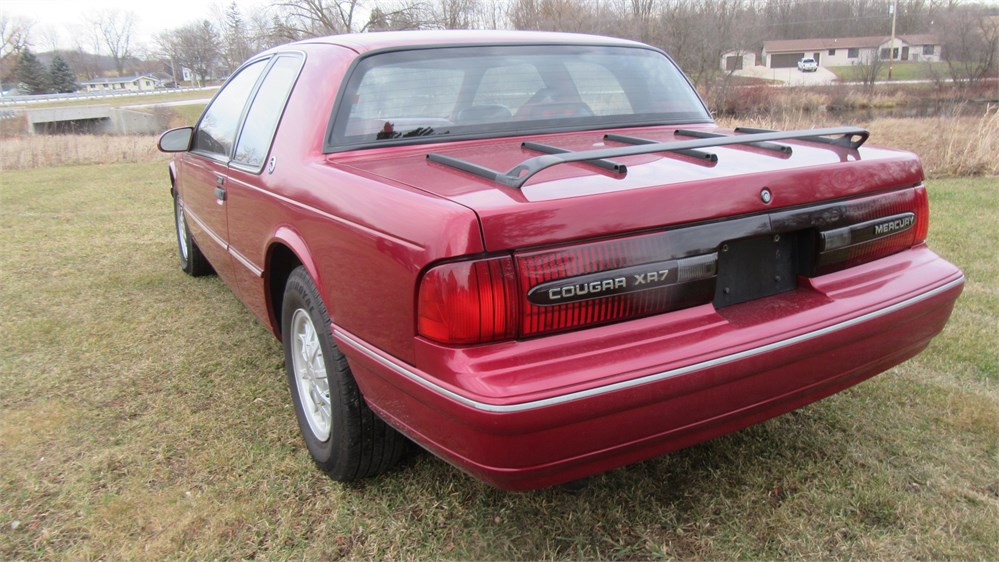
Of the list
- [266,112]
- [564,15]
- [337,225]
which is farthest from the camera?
[564,15]

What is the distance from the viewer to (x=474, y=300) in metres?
1.72

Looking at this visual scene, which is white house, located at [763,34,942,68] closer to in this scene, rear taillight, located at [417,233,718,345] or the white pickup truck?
the white pickup truck

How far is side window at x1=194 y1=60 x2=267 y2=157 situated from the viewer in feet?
11.7

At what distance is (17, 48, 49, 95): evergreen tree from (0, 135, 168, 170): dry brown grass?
6736cm

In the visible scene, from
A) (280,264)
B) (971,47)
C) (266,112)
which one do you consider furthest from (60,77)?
(280,264)

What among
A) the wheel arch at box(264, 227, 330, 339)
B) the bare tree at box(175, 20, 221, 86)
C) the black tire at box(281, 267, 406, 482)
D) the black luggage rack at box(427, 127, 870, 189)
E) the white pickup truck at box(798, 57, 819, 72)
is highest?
the bare tree at box(175, 20, 221, 86)

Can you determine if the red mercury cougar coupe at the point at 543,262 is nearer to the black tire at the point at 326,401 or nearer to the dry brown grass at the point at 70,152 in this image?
the black tire at the point at 326,401

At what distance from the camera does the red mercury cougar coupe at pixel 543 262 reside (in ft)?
5.70

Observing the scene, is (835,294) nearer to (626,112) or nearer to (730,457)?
(730,457)

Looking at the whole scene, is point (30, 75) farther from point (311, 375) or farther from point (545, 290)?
point (545, 290)

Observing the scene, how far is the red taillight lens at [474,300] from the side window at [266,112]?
1.52m

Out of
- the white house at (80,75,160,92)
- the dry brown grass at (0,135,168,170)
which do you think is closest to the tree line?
the dry brown grass at (0,135,168,170)

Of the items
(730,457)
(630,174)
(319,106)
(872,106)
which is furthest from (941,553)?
(872,106)

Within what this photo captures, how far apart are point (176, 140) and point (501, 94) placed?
235 cm
